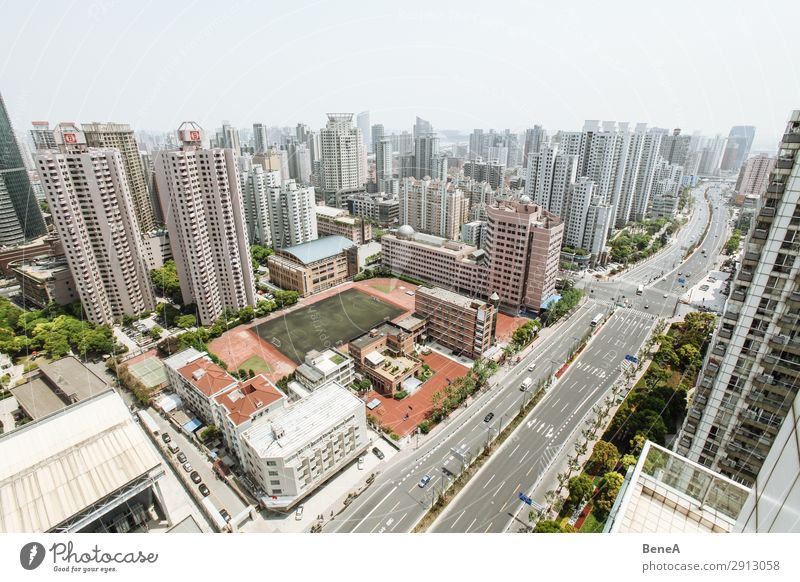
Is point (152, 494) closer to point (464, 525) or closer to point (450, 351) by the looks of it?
point (464, 525)

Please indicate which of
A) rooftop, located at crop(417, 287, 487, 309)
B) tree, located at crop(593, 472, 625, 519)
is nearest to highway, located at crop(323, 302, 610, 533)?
rooftop, located at crop(417, 287, 487, 309)

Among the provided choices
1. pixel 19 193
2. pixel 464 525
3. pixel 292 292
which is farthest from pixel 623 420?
pixel 19 193

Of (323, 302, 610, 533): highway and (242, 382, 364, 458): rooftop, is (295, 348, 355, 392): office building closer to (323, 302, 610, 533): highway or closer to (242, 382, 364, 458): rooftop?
(242, 382, 364, 458): rooftop

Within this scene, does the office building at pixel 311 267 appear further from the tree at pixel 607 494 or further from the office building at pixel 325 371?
the tree at pixel 607 494

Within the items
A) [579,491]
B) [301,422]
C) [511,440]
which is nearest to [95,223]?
[301,422]

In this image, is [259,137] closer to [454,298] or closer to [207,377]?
[454,298]

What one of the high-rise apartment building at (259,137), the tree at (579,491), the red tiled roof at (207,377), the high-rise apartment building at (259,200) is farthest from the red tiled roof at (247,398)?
the high-rise apartment building at (259,137)
